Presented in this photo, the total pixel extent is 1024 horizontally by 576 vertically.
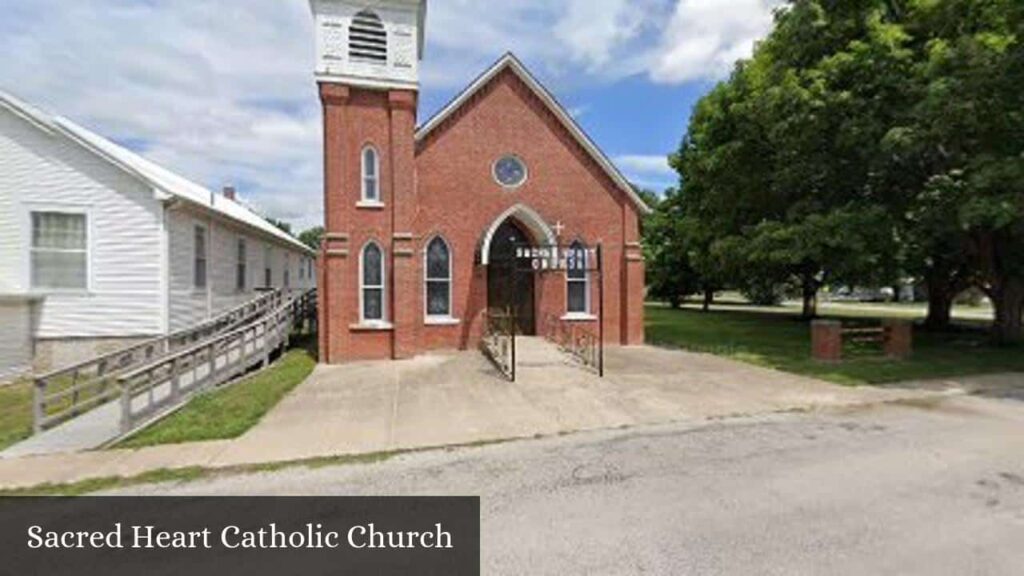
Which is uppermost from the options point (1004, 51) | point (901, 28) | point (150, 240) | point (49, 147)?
point (901, 28)

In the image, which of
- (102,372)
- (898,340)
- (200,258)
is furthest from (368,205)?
Result: (898,340)

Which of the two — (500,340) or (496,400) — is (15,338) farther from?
(496,400)

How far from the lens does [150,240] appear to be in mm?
14477

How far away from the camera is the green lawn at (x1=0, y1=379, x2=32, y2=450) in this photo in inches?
351

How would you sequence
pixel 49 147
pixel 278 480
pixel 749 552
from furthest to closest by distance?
pixel 49 147
pixel 278 480
pixel 749 552

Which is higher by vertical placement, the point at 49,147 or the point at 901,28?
the point at 901,28

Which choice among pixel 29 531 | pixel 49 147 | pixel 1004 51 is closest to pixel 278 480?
pixel 29 531

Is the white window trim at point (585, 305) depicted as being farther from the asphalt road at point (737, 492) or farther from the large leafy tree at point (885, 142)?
the asphalt road at point (737, 492)

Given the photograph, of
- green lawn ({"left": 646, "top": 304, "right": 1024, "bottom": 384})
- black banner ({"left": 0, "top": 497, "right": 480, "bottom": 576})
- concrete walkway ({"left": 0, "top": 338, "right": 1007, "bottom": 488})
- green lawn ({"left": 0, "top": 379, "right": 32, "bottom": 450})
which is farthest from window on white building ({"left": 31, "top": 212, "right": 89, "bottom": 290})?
green lawn ({"left": 646, "top": 304, "right": 1024, "bottom": 384})

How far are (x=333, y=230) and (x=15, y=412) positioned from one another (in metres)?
7.53

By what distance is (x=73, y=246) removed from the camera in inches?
560

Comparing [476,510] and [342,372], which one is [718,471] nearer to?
[476,510]

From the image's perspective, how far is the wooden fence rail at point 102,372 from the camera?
8.88 meters

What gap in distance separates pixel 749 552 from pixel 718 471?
2148 mm
